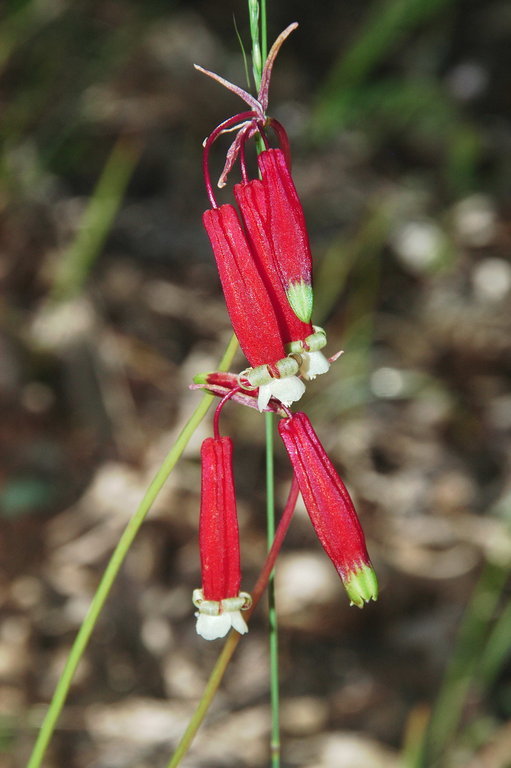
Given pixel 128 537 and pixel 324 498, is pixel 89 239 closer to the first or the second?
pixel 128 537

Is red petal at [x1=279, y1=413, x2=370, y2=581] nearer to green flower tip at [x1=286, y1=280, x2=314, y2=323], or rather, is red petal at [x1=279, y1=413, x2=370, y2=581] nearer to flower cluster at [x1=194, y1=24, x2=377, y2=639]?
flower cluster at [x1=194, y1=24, x2=377, y2=639]

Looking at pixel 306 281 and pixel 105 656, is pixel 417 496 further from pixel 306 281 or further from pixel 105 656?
pixel 306 281

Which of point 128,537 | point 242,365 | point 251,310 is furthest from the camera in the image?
point 242,365

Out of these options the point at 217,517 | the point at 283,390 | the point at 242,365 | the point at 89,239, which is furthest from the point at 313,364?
the point at 89,239

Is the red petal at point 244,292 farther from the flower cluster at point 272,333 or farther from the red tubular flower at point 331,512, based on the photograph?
the red tubular flower at point 331,512

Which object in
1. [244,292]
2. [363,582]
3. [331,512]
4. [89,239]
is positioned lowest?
[363,582]

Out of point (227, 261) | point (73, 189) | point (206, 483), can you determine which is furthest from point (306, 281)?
point (73, 189)
